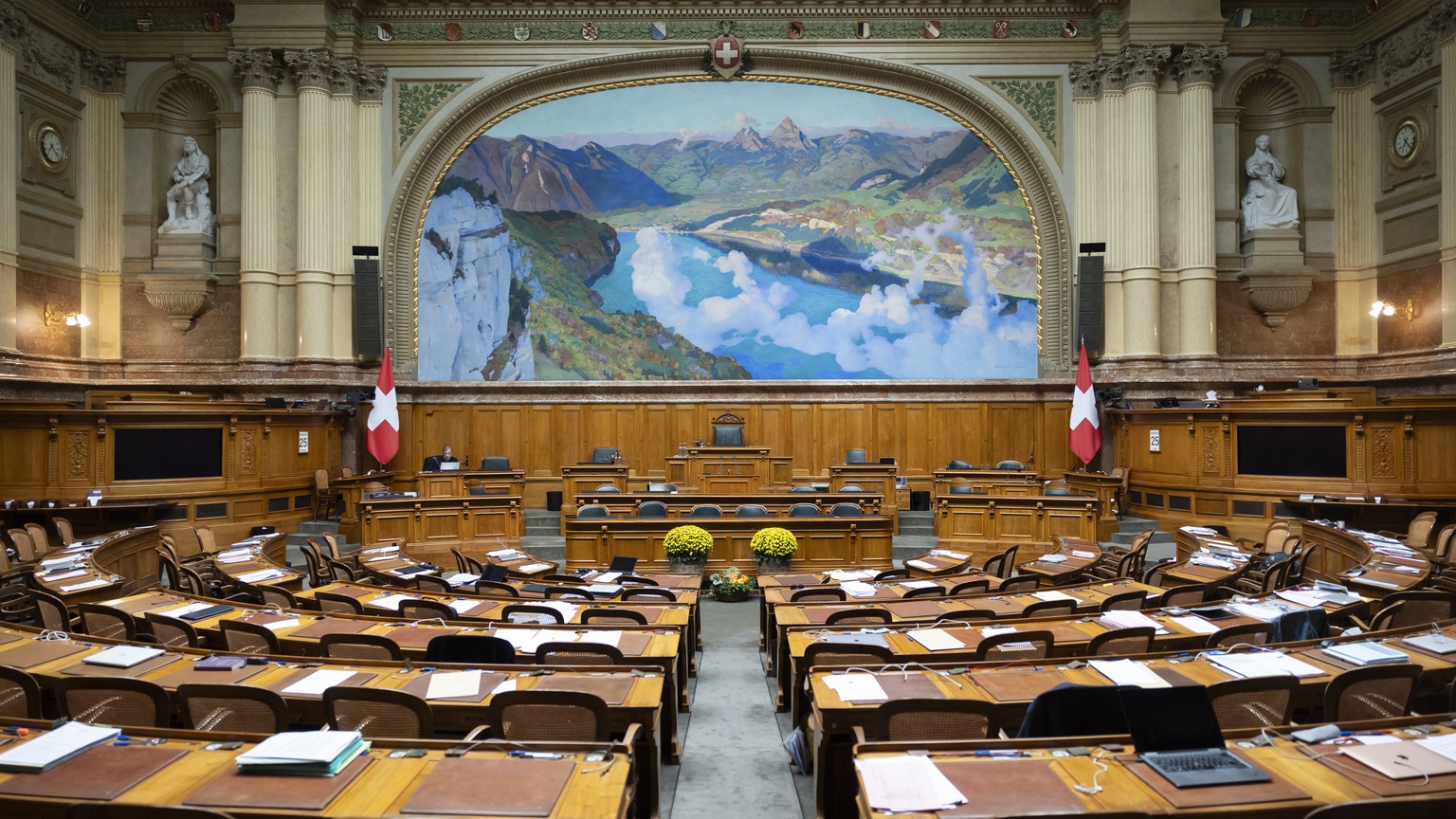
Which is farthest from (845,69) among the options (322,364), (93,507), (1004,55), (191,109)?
(93,507)

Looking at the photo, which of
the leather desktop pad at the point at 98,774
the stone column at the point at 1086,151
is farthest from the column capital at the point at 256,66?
the leather desktop pad at the point at 98,774

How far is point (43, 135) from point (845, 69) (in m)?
18.6

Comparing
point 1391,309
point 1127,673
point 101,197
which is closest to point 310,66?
point 101,197

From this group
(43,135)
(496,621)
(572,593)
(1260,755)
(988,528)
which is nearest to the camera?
(1260,755)

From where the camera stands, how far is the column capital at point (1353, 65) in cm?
1970

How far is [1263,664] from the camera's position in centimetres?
498

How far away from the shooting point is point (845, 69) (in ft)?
70.6

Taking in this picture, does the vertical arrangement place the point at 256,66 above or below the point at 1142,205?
above

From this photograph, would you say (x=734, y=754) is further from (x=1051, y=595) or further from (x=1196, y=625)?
(x=1196, y=625)

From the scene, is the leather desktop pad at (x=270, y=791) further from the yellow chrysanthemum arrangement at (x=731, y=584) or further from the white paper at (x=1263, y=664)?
the yellow chrysanthemum arrangement at (x=731, y=584)

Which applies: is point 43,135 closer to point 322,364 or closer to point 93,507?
point 322,364

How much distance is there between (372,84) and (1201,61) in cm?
1951

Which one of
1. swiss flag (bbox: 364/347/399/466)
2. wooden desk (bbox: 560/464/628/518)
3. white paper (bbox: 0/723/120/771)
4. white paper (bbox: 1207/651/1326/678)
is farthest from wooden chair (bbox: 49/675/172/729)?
swiss flag (bbox: 364/347/399/466)

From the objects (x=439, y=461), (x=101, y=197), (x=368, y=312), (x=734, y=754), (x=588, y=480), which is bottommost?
(x=734, y=754)
